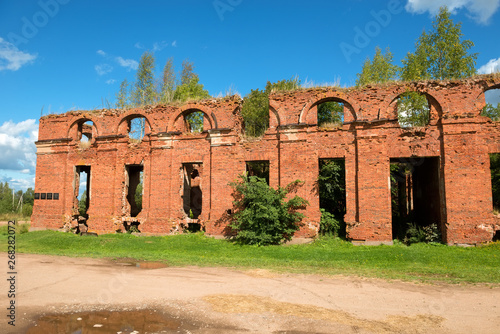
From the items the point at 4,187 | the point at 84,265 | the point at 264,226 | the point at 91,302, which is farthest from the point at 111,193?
the point at 4,187

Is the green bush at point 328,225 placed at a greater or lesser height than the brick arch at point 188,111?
lesser

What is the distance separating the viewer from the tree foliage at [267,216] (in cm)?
1365

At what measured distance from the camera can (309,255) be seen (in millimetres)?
11820

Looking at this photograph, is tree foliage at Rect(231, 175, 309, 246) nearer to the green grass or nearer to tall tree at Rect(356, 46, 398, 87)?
Result: the green grass

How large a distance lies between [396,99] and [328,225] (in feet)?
21.1

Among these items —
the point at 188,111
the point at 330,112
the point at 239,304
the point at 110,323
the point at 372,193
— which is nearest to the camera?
the point at 110,323

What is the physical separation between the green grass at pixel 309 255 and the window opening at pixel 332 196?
0.79 m

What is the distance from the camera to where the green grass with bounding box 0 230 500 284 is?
370 inches

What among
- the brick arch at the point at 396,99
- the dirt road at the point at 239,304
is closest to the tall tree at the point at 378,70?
the brick arch at the point at 396,99

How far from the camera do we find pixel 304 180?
47.6 ft

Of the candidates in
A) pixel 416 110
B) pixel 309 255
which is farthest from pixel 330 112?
pixel 309 255

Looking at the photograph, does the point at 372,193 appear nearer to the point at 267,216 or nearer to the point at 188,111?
the point at 267,216

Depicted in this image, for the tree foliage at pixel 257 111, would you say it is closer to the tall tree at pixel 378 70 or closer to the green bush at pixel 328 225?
the tall tree at pixel 378 70

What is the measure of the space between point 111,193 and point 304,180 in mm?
10599
